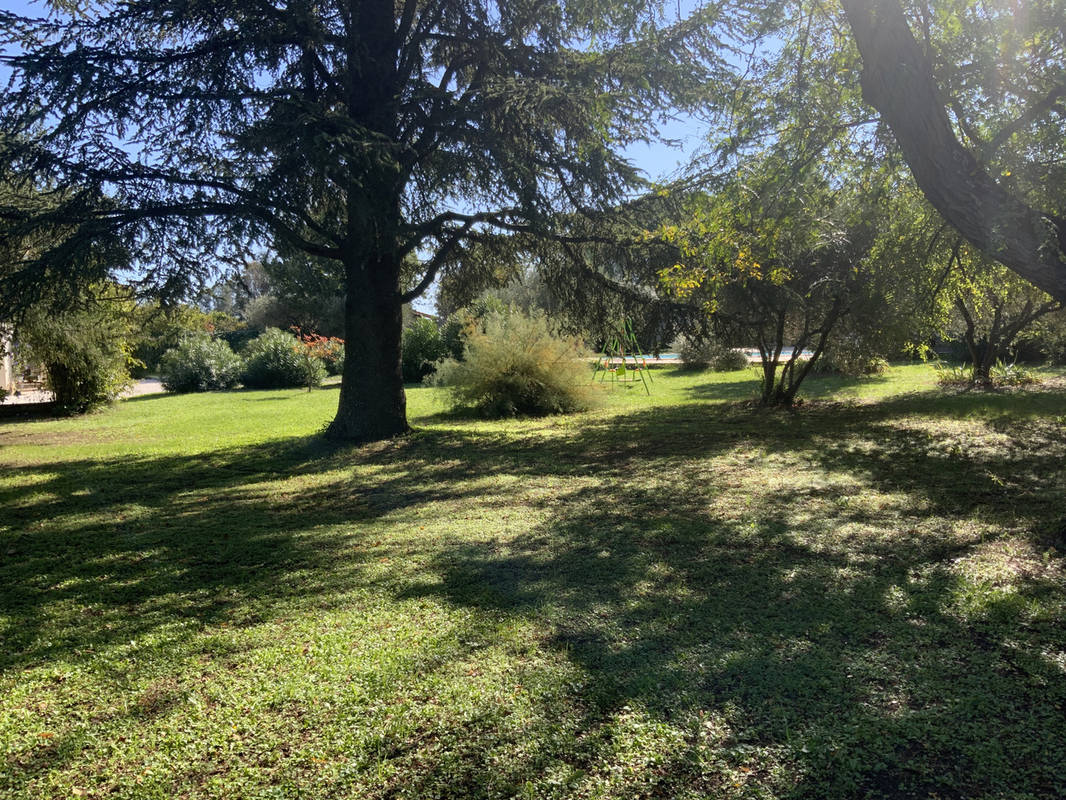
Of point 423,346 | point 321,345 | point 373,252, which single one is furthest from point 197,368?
point 373,252

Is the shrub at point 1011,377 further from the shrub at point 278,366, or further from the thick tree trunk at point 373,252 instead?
the shrub at point 278,366

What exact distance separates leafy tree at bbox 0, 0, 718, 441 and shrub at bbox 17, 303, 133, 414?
514cm

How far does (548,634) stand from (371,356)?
808 centimetres

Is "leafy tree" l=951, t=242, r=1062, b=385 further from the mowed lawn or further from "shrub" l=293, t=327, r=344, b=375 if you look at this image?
"shrub" l=293, t=327, r=344, b=375

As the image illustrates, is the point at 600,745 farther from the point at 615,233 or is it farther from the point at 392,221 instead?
the point at 615,233

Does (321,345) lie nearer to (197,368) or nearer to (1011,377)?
(197,368)

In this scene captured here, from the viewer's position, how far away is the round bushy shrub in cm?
2738

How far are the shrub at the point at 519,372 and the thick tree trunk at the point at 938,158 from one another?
9.78 metres

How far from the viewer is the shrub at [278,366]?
27812mm

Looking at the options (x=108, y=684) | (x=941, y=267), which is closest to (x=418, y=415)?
(x=941, y=267)

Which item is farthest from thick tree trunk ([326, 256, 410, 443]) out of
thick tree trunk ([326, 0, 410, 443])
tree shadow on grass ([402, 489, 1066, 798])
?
tree shadow on grass ([402, 489, 1066, 798])

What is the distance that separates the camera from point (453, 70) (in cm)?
1124

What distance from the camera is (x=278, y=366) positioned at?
93.0ft

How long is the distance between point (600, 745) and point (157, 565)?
13.2 feet
